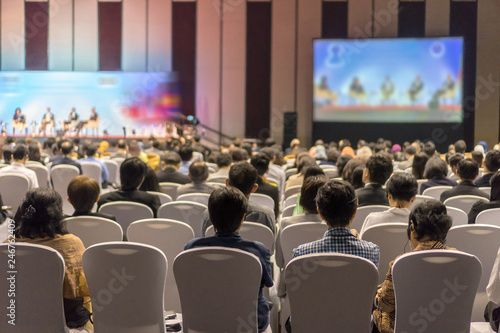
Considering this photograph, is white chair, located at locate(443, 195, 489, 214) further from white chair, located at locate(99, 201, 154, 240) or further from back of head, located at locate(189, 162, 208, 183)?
white chair, located at locate(99, 201, 154, 240)

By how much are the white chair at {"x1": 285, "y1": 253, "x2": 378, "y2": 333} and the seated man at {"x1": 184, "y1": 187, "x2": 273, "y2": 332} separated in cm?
31

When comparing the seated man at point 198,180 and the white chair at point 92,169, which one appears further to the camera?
the white chair at point 92,169

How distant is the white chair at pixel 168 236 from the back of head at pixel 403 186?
1.48m

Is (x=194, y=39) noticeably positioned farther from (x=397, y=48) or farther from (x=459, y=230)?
(x=459, y=230)

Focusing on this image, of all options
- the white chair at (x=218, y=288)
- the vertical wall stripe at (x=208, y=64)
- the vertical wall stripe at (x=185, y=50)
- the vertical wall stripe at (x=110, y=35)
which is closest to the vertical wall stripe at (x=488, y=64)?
the vertical wall stripe at (x=208, y=64)

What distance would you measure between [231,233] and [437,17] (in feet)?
55.0

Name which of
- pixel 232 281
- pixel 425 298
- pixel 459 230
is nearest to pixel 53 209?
pixel 232 281

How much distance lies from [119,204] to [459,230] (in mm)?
2627

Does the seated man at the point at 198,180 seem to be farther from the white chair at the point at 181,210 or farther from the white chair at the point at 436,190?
the white chair at the point at 436,190

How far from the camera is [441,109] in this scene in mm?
16922

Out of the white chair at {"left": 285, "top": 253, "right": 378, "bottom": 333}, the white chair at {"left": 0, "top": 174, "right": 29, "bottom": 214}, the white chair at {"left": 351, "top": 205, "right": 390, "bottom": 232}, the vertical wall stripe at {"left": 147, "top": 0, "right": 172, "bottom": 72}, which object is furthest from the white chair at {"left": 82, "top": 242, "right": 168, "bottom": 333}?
the vertical wall stripe at {"left": 147, "top": 0, "right": 172, "bottom": 72}

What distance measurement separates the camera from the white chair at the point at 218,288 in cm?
276

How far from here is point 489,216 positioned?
14.5 ft

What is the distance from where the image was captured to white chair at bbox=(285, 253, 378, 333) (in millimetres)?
2646
